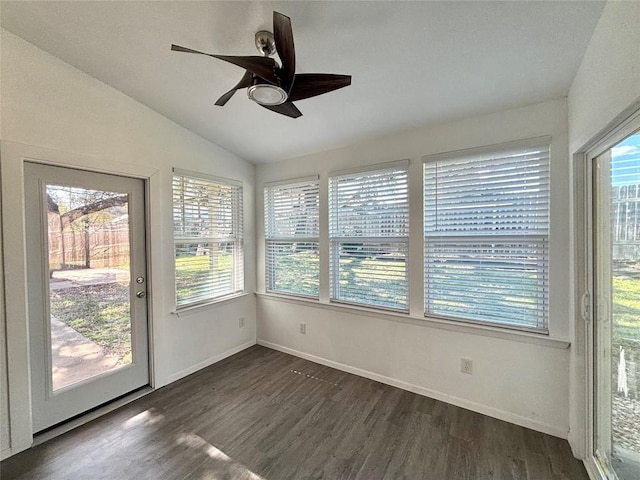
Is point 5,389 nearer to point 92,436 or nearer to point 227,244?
point 92,436

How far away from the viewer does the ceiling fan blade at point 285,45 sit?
1154mm

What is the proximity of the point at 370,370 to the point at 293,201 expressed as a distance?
2.07 m

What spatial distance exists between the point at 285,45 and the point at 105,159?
1.95 metres

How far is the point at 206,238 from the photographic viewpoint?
315 centimetres

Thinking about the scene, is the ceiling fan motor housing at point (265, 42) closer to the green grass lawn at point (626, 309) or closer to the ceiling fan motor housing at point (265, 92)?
the ceiling fan motor housing at point (265, 92)

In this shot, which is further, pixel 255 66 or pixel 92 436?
pixel 92 436

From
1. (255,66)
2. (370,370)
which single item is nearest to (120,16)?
(255,66)

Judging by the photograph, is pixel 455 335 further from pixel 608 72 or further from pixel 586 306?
pixel 608 72

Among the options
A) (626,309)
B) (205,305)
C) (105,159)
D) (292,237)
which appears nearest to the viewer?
(626,309)

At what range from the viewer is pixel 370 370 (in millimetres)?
2820

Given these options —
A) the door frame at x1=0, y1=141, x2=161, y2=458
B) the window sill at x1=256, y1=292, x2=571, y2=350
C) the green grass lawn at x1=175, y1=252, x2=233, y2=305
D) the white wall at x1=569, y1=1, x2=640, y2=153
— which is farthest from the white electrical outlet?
the door frame at x1=0, y1=141, x2=161, y2=458

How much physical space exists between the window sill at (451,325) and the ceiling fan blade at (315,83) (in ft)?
6.67

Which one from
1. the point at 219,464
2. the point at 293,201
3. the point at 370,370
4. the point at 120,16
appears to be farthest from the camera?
the point at 293,201

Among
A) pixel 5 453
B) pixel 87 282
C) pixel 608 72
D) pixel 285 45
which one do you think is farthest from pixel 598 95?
pixel 5 453
